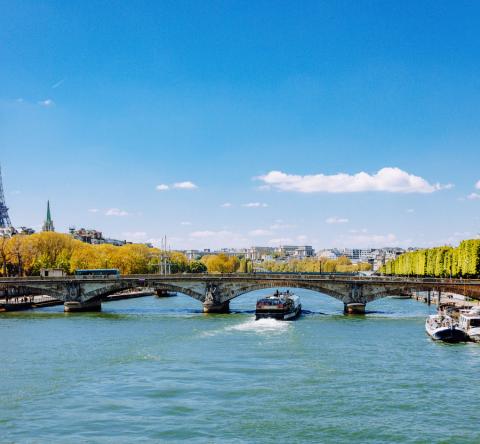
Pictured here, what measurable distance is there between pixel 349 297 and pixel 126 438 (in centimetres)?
5266

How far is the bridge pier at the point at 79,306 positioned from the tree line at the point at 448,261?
1968 inches

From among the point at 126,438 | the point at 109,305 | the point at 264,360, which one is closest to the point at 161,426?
the point at 126,438

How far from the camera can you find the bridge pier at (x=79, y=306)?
276 feet

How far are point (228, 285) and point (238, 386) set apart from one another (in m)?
45.4

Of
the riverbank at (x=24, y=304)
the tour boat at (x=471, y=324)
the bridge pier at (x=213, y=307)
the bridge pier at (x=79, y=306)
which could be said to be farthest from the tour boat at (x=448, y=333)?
the riverbank at (x=24, y=304)

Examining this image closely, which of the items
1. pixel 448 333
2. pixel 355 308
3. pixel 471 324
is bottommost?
pixel 448 333

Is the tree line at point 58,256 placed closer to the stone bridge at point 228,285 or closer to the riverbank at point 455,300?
the stone bridge at point 228,285

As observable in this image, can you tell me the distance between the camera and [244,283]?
8206cm

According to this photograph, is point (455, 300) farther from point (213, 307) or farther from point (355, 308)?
point (213, 307)

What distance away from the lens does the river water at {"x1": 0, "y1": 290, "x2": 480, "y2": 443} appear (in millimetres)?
29312

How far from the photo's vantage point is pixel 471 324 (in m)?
55.8

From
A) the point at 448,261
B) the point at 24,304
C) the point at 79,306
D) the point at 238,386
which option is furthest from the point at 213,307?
the point at 238,386

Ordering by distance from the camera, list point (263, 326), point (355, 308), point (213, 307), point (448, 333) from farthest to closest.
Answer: point (213, 307)
point (355, 308)
point (263, 326)
point (448, 333)

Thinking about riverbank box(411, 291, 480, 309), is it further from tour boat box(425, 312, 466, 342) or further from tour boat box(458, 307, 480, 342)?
tour boat box(425, 312, 466, 342)
